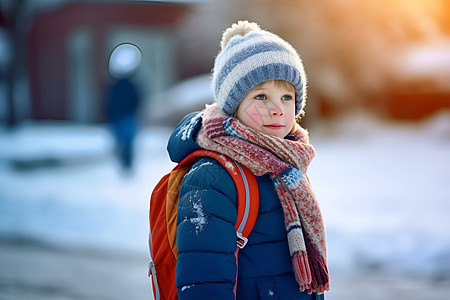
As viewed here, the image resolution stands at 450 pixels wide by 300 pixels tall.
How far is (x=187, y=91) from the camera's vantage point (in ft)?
A: 58.6

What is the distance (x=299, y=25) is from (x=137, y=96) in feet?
18.1

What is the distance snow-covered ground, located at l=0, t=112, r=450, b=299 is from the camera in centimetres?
612

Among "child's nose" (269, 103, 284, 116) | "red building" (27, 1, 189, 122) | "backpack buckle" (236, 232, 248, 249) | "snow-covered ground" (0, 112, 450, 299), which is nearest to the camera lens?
"backpack buckle" (236, 232, 248, 249)

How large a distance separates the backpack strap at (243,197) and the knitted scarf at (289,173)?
0.03 meters

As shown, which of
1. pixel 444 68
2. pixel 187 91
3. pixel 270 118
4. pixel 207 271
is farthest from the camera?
pixel 187 91

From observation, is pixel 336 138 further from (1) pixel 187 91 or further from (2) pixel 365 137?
(1) pixel 187 91

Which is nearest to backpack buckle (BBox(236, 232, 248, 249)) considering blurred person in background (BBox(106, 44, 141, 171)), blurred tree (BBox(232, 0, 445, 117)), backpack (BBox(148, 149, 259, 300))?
backpack (BBox(148, 149, 259, 300))

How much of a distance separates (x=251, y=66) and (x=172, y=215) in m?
0.56

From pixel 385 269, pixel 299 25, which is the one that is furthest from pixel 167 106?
pixel 385 269

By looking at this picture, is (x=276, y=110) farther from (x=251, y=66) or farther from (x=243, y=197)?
(x=243, y=197)

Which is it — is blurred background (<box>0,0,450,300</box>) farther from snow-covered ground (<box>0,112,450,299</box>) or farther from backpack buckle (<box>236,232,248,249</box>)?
backpack buckle (<box>236,232,248,249</box>)

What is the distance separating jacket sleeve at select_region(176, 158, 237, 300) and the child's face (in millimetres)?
241

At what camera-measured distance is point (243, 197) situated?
6.31 ft

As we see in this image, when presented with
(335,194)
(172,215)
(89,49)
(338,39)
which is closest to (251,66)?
(172,215)
